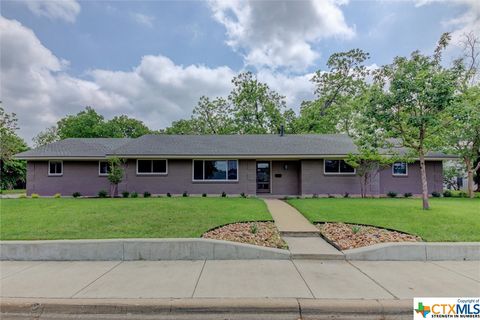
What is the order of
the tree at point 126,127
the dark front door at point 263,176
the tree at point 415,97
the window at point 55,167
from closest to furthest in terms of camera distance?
1. the tree at point 415,97
2. the window at point 55,167
3. the dark front door at point 263,176
4. the tree at point 126,127

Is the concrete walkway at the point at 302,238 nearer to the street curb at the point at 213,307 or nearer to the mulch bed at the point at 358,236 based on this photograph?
the mulch bed at the point at 358,236

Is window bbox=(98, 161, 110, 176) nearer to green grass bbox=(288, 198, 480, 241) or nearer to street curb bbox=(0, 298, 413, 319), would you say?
green grass bbox=(288, 198, 480, 241)

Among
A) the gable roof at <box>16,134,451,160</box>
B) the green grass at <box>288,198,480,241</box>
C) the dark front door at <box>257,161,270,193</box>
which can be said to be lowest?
the green grass at <box>288,198,480,241</box>

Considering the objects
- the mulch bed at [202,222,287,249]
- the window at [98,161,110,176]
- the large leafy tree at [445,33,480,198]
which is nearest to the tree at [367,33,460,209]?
the large leafy tree at [445,33,480,198]

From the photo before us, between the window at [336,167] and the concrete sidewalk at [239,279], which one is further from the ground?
the window at [336,167]

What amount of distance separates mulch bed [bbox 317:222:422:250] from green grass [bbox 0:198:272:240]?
7.05ft

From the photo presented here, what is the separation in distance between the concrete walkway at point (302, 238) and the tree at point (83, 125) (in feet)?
126

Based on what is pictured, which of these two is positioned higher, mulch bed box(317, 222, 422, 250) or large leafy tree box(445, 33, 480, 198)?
large leafy tree box(445, 33, 480, 198)

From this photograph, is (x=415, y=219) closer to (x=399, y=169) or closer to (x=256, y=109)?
(x=399, y=169)

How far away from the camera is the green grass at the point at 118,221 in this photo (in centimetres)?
627

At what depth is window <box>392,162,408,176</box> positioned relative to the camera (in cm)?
1608

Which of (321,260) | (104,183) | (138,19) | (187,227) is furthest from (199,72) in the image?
(321,260)

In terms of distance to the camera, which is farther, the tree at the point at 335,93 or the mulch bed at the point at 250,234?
the tree at the point at 335,93

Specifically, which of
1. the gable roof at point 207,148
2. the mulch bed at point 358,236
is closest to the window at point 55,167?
the gable roof at point 207,148
